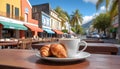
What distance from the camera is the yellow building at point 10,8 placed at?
60.6 feet

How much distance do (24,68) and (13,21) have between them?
19190 mm

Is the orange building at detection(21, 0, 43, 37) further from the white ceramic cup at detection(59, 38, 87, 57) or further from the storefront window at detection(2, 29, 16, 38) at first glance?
the white ceramic cup at detection(59, 38, 87, 57)

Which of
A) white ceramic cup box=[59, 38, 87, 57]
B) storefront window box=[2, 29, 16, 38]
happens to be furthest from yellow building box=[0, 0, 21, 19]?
white ceramic cup box=[59, 38, 87, 57]

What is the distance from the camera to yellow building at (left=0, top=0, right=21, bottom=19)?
18.5 m

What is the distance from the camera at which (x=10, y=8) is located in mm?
20172

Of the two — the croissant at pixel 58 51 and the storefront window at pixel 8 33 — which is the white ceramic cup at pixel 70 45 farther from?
the storefront window at pixel 8 33

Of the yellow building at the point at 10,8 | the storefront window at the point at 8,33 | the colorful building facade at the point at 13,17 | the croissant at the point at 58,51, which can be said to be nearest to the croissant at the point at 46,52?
the croissant at the point at 58,51

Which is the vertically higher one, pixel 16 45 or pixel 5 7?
pixel 5 7

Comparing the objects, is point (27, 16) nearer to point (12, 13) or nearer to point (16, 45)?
point (12, 13)

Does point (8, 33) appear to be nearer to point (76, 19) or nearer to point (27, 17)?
point (27, 17)

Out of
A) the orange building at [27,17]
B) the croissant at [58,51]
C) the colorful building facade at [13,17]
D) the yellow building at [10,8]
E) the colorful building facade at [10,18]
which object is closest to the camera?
the croissant at [58,51]

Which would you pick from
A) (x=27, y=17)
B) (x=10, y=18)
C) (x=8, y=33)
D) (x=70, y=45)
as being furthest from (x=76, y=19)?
(x=70, y=45)

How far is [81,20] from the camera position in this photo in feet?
197

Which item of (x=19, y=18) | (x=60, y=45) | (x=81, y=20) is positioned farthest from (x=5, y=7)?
(x=81, y=20)
